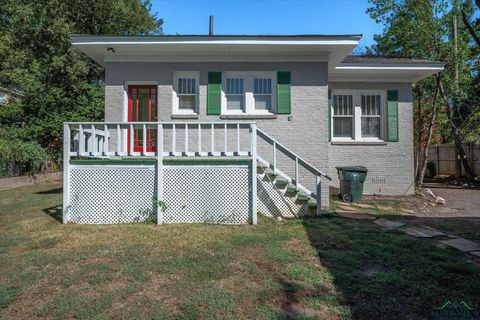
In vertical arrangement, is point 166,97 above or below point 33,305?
above

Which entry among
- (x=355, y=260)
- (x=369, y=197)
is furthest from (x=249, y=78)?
(x=355, y=260)

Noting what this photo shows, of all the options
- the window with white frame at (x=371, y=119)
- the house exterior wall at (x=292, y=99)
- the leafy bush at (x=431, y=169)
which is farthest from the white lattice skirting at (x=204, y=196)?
the leafy bush at (x=431, y=169)

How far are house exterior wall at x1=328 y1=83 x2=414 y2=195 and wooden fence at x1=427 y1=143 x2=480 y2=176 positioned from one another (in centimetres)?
730

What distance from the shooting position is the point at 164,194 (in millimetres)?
6188

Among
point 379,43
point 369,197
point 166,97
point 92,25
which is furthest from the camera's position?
point 92,25

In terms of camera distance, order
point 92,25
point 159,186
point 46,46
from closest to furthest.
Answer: point 159,186
point 46,46
point 92,25

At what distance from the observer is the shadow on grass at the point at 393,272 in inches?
122

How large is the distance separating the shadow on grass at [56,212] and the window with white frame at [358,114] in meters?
7.70

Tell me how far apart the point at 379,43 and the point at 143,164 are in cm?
1239

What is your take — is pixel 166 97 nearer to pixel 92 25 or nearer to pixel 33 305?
pixel 33 305

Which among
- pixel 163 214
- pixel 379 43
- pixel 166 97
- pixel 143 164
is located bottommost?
pixel 163 214

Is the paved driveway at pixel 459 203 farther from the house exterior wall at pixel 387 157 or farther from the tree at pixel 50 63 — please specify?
the tree at pixel 50 63

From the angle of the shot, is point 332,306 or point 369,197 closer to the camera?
point 332,306

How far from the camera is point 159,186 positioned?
612 centimetres
